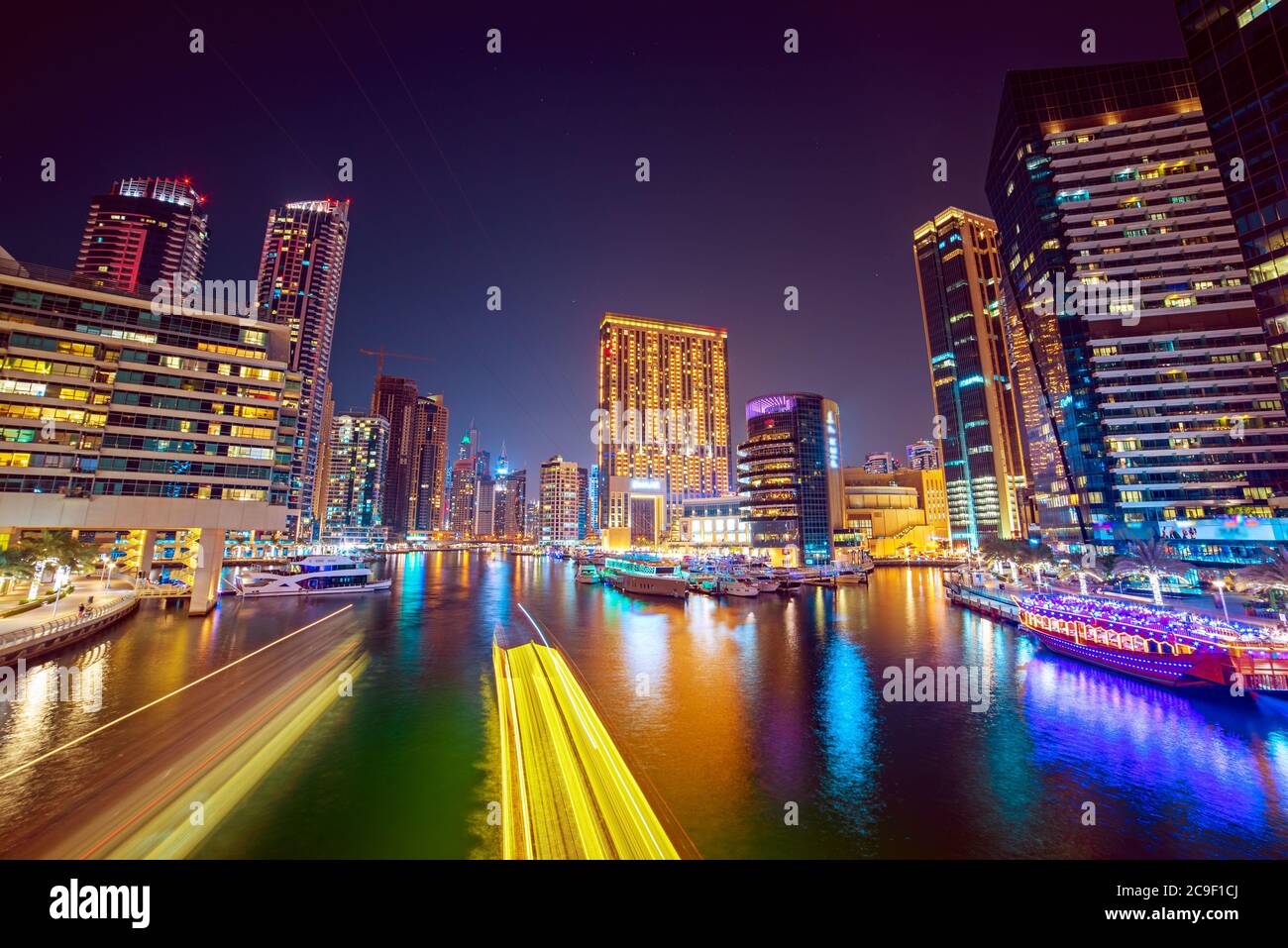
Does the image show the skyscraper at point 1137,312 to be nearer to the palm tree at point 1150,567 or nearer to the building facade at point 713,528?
the palm tree at point 1150,567

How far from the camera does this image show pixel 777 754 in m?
20.8

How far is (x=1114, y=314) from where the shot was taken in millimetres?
82812

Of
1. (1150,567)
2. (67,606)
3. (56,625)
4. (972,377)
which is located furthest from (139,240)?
(972,377)

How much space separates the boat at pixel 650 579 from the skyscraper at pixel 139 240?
599 feet

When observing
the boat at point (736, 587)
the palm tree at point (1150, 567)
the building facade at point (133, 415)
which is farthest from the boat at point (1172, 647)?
the building facade at point (133, 415)

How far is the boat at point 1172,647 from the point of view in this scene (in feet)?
90.5

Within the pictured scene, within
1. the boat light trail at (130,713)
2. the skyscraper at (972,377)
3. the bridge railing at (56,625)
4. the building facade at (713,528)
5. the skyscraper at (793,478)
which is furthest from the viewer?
the building facade at (713,528)

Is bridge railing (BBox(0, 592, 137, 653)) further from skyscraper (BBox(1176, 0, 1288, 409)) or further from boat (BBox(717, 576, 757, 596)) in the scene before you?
skyscraper (BBox(1176, 0, 1288, 409))

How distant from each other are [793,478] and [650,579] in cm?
8784

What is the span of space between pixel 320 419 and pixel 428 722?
211 metres

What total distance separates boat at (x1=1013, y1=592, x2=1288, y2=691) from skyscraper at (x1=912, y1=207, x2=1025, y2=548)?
126m

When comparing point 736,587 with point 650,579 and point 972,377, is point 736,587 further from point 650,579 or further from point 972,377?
point 972,377

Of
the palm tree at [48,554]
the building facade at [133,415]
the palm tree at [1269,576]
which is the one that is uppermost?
the building facade at [133,415]
